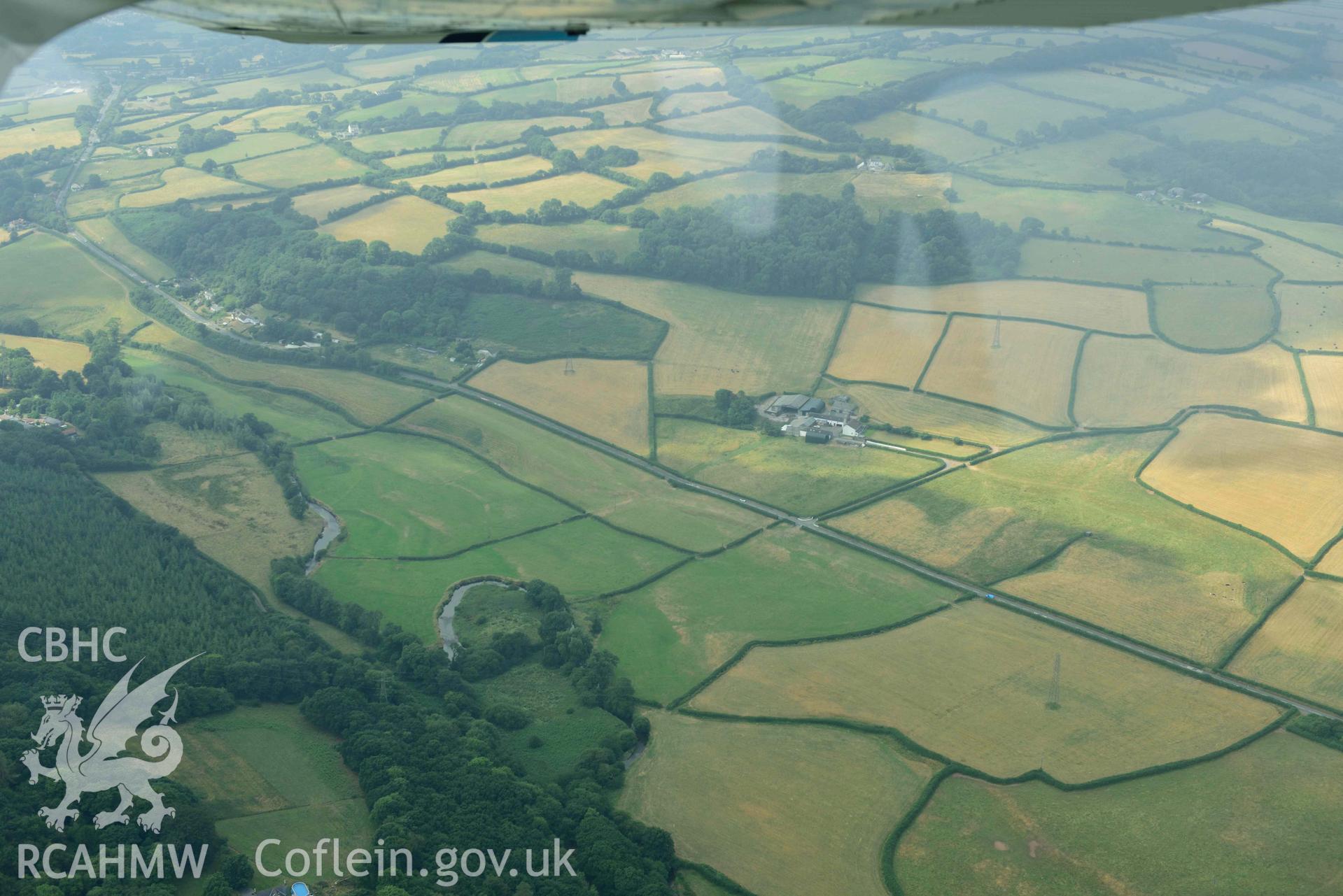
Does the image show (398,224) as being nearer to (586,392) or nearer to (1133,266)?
(586,392)

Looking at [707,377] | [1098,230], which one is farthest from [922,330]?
[1098,230]

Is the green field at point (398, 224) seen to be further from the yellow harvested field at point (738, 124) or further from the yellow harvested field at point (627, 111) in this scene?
the yellow harvested field at point (738, 124)

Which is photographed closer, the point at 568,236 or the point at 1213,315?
the point at 1213,315

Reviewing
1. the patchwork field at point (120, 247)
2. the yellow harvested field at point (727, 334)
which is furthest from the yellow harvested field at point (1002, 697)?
the patchwork field at point (120, 247)

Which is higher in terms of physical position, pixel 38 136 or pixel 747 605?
pixel 38 136

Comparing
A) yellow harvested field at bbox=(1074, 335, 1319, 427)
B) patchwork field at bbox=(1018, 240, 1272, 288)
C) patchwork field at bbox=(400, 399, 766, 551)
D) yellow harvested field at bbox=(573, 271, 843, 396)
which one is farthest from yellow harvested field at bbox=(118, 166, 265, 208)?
yellow harvested field at bbox=(1074, 335, 1319, 427)

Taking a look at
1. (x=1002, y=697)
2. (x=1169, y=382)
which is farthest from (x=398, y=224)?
(x=1002, y=697)
